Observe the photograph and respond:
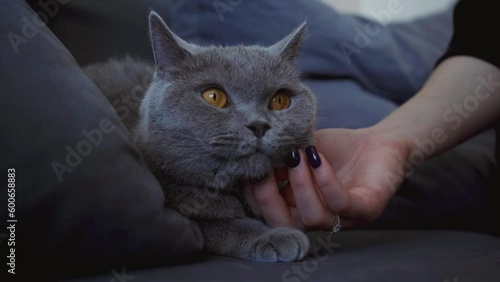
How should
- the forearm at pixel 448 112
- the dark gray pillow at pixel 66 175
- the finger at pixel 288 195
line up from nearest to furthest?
1. the dark gray pillow at pixel 66 175
2. the finger at pixel 288 195
3. the forearm at pixel 448 112

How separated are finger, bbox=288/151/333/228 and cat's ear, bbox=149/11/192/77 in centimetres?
30

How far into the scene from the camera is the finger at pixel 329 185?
933 mm

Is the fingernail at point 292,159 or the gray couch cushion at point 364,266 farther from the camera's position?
the fingernail at point 292,159

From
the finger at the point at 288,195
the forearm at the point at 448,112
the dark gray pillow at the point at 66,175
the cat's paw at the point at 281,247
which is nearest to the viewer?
the dark gray pillow at the point at 66,175

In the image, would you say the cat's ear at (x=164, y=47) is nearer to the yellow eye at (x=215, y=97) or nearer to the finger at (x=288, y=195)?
the yellow eye at (x=215, y=97)

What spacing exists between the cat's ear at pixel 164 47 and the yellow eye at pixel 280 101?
0.59 ft

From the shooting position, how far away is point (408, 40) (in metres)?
1.91

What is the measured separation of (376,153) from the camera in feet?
3.74

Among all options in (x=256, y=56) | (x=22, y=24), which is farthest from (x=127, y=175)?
(x=256, y=56)

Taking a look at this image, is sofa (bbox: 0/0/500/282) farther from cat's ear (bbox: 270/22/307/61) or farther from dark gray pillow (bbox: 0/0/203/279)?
cat's ear (bbox: 270/22/307/61)

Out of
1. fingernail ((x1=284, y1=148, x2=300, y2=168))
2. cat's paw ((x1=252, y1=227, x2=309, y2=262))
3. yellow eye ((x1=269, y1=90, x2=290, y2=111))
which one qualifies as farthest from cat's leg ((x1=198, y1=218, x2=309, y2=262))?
yellow eye ((x1=269, y1=90, x2=290, y2=111))

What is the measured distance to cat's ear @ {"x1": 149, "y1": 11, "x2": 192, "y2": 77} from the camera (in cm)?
102

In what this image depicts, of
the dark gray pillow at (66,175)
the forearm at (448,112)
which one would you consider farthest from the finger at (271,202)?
the forearm at (448,112)

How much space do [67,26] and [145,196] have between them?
0.82m
